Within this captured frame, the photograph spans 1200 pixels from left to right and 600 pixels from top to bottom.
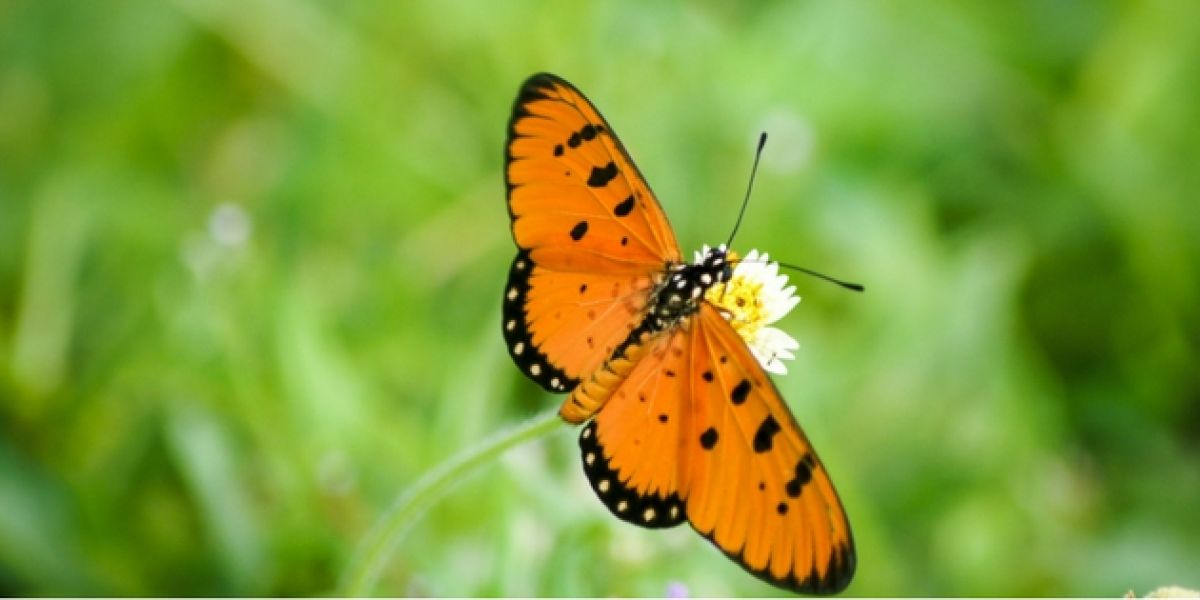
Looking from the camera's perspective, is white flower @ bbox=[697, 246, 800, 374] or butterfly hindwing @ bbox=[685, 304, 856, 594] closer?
butterfly hindwing @ bbox=[685, 304, 856, 594]

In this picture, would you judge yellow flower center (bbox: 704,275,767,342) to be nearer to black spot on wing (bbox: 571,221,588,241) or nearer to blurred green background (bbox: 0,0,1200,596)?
black spot on wing (bbox: 571,221,588,241)

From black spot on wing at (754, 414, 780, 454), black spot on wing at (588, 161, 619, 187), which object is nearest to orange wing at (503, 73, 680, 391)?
black spot on wing at (588, 161, 619, 187)

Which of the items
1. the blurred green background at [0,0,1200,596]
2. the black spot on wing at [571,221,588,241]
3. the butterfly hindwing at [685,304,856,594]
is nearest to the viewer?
the butterfly hindwing at [685,304,856,594]

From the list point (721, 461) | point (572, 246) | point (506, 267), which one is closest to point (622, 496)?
point (721, 461)

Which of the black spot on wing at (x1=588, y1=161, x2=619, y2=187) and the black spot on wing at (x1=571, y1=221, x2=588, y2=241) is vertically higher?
the black spot on wing at (x1=588, y1=161, x2=619, y2=187)

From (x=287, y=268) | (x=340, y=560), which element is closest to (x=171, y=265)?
(x=287, y=268)

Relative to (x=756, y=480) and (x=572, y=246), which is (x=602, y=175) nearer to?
(x=572, y=246)

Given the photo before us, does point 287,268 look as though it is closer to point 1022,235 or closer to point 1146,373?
point 1022,235

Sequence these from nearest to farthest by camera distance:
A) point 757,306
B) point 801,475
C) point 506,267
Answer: point 801,475 → point 757,306 → point 506,267
